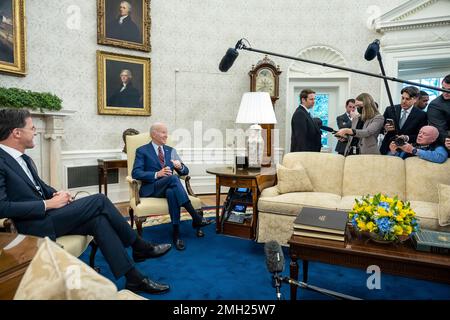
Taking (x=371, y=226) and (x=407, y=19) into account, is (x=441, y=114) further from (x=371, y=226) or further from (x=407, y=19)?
(x=407, y=19)

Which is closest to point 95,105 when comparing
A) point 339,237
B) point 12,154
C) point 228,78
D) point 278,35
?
point 228,78

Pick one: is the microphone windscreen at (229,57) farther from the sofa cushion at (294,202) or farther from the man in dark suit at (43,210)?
the man in dark suit at (43,210)

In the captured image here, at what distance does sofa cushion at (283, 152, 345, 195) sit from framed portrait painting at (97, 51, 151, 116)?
270 cm

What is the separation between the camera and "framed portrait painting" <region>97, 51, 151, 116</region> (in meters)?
4.85

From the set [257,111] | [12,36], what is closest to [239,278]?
[257,111]

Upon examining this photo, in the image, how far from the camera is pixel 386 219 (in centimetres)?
192

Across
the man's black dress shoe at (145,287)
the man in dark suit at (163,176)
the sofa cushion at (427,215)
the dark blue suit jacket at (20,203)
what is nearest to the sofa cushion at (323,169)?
the sofa cushion at (427,215)

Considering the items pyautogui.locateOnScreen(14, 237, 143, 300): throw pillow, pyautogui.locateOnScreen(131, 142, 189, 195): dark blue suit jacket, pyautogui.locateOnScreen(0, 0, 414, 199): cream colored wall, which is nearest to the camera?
pyautogui.locateOnScreen(14, 237, 143, 300): throw pillow

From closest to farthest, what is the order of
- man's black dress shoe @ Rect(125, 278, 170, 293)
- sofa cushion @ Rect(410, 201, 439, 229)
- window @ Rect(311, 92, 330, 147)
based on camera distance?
man's black dress shoe @ Rect(125, 278, 170, 293), sofa cushion @ Rect(410, 201, 439, 229), window @ Rect(311, 92, 330, 147)

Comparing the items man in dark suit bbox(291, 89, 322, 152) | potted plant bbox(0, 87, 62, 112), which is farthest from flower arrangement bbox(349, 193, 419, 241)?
potted plant bbox(0, 87, 62, 112)

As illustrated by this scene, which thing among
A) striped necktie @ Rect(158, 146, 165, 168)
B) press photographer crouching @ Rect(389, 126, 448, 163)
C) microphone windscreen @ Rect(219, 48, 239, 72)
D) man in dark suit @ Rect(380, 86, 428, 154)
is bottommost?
striped necktie @ Rect(158, 146, 165, 168)

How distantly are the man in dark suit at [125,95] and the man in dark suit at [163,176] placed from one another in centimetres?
174

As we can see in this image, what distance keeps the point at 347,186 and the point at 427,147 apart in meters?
0.81

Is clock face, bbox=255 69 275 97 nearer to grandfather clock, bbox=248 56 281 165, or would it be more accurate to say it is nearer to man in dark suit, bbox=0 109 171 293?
grandfather clock, bbox=248 56 281 165
